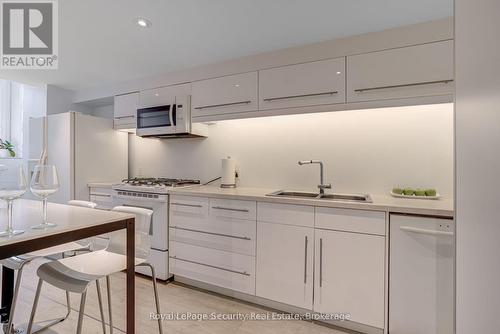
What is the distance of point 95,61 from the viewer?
2557mm

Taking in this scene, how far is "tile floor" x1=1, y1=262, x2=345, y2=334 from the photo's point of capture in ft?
5.82

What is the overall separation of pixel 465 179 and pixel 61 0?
7.77 ft

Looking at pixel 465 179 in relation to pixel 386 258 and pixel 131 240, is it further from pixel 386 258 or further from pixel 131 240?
pixel 131 240

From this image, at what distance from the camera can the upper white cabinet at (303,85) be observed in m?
2.00

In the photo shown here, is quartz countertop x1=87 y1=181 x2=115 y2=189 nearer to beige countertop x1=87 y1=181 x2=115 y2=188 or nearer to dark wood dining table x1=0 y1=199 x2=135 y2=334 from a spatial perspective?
beige countertop x1=87 y1=181 x2=115 y2=188

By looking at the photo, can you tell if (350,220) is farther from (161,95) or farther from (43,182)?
(161,95)

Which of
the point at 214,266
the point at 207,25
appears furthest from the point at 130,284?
the point at 207,25

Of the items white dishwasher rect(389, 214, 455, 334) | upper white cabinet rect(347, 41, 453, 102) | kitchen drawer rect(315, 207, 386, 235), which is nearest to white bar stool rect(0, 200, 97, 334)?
kitchen drawer rect(315, 207, 386, 235)

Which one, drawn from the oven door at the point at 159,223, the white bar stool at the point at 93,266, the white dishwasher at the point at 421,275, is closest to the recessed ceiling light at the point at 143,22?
the white bar stool at the point at 93,266

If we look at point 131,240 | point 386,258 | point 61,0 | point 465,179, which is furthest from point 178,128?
point 465,179

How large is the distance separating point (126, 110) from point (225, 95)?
4.80 feet

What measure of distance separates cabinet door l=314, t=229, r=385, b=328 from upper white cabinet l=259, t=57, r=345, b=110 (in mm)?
1079

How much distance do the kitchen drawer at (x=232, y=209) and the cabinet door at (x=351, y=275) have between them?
1.81 feet

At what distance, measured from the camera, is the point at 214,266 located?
221 centimetres
